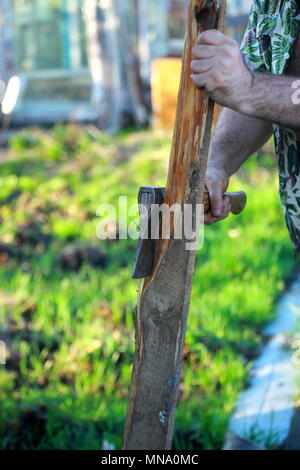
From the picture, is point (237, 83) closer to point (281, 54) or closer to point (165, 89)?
point (281, 54)

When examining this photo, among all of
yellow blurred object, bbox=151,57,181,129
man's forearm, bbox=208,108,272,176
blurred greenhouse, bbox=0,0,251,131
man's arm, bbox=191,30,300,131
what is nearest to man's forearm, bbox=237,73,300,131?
man's arm, bbox=191,30,300,131

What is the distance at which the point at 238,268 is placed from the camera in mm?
4805

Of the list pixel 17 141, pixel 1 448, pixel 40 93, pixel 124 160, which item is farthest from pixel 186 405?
pixel 40 93

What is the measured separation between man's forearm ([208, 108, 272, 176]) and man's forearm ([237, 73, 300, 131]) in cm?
49

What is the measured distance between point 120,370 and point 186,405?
1.74 feet

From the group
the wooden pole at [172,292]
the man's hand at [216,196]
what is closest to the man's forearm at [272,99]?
the wooden pole at [172,292]

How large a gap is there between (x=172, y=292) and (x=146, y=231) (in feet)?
0.63

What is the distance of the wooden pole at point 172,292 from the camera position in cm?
168

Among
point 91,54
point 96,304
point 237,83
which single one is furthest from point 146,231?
point 91,54

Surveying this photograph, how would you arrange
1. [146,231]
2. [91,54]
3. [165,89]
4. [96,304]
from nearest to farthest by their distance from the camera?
[146,231] → [96,304] → [165,89] → [91,54]

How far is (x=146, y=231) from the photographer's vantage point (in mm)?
1821

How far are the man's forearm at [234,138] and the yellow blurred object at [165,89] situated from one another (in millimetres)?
6817

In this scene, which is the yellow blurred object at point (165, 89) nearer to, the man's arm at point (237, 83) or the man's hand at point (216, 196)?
the man's hand at point (216, 196)

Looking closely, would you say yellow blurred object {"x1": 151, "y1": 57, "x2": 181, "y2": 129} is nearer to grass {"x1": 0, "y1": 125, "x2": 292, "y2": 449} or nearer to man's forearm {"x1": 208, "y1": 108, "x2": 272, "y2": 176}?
grass {"x1": 0, "y1": 125, "x2": 292, "y2": 449}
